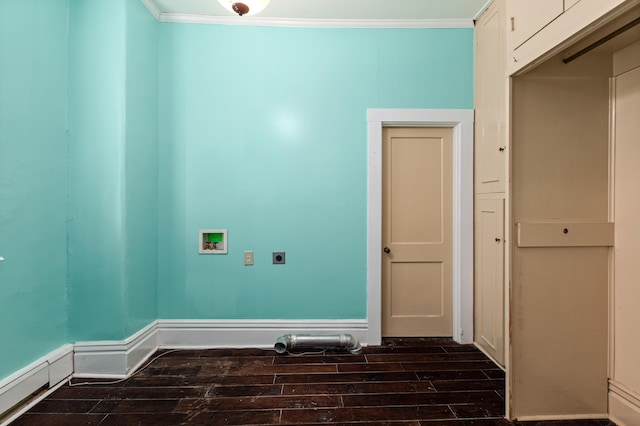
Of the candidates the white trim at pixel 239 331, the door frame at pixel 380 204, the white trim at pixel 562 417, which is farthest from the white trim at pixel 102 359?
the white trim at pixel 562 417

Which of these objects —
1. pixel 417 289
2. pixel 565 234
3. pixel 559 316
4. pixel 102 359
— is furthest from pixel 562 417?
pixel 102 359

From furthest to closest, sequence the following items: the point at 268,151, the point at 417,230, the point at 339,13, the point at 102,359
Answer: the point at 417,230 < the point at 268,151 < the point at 339,13 < the point at 102,359

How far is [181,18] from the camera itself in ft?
8.05

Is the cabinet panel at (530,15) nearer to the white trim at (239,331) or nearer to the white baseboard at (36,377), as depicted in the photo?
the white trim at (239,331)

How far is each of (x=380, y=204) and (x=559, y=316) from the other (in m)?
1.35

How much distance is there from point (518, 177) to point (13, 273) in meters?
2.86

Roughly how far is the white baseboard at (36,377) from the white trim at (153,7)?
2.53 m

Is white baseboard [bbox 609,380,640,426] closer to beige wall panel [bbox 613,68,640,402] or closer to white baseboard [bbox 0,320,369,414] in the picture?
beige wall panel [bbox 613,68,640,402]

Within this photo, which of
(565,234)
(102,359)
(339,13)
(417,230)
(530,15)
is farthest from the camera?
(417,230)

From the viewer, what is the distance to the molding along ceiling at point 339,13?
2.31m

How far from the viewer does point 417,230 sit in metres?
2.64

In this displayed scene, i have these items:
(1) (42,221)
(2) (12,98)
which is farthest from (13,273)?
(2) (12,98)

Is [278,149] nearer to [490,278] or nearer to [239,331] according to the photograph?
[239,331]

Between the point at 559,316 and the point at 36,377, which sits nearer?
the point at 559,316
